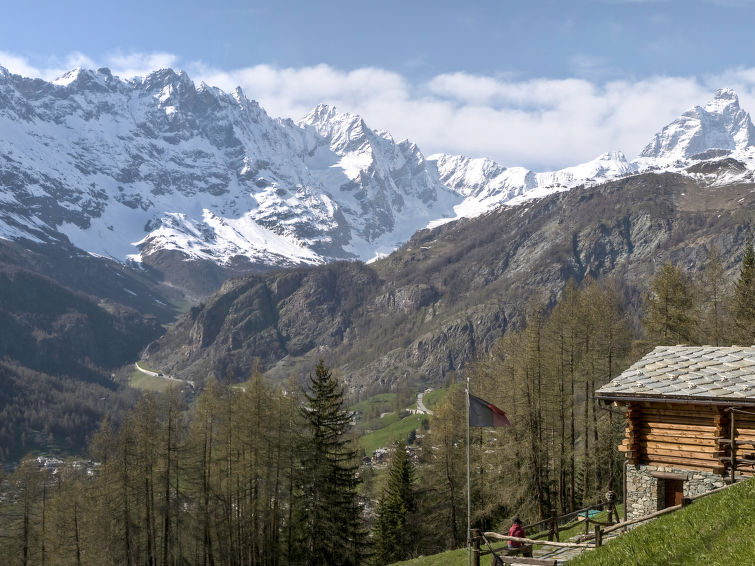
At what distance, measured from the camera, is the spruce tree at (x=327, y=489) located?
47.8 m

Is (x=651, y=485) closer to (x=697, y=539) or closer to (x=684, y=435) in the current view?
(x=684, y=435)

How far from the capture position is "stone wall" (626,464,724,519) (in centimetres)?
2547

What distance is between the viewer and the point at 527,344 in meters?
51.9

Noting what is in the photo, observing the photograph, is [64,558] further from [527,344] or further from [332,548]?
[527,344]

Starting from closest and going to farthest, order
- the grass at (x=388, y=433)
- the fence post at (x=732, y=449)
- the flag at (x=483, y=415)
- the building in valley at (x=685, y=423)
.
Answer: the fence post at (x=732, y=449)
the building in valley at (x=685, y=423)
the flag at (x=483, y=415)
the grass at (x=388, y=433)

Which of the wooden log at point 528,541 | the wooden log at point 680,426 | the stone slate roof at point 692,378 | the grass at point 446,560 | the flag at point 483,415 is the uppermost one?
the stone slate roof at point 692,378

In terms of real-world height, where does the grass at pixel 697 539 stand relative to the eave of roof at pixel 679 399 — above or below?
below

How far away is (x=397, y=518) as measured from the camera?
60969 millimetres

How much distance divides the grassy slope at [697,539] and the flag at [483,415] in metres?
8.57

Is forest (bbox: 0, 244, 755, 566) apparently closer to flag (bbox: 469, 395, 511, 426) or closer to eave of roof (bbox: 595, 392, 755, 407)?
flag (bbox: 469, 395, 511, 426)

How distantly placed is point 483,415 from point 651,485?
23.5 feet

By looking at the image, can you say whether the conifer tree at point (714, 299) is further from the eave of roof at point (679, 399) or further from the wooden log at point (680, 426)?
the eave of roof at point (679, 399)

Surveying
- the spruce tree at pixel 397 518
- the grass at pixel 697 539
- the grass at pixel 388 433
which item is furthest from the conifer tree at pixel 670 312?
the grass at pixel 388 433

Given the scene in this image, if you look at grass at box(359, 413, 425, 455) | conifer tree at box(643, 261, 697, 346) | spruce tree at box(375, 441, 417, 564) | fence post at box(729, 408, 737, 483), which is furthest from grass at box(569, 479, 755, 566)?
Answer: grass at box(359, 413, 425, 455)
